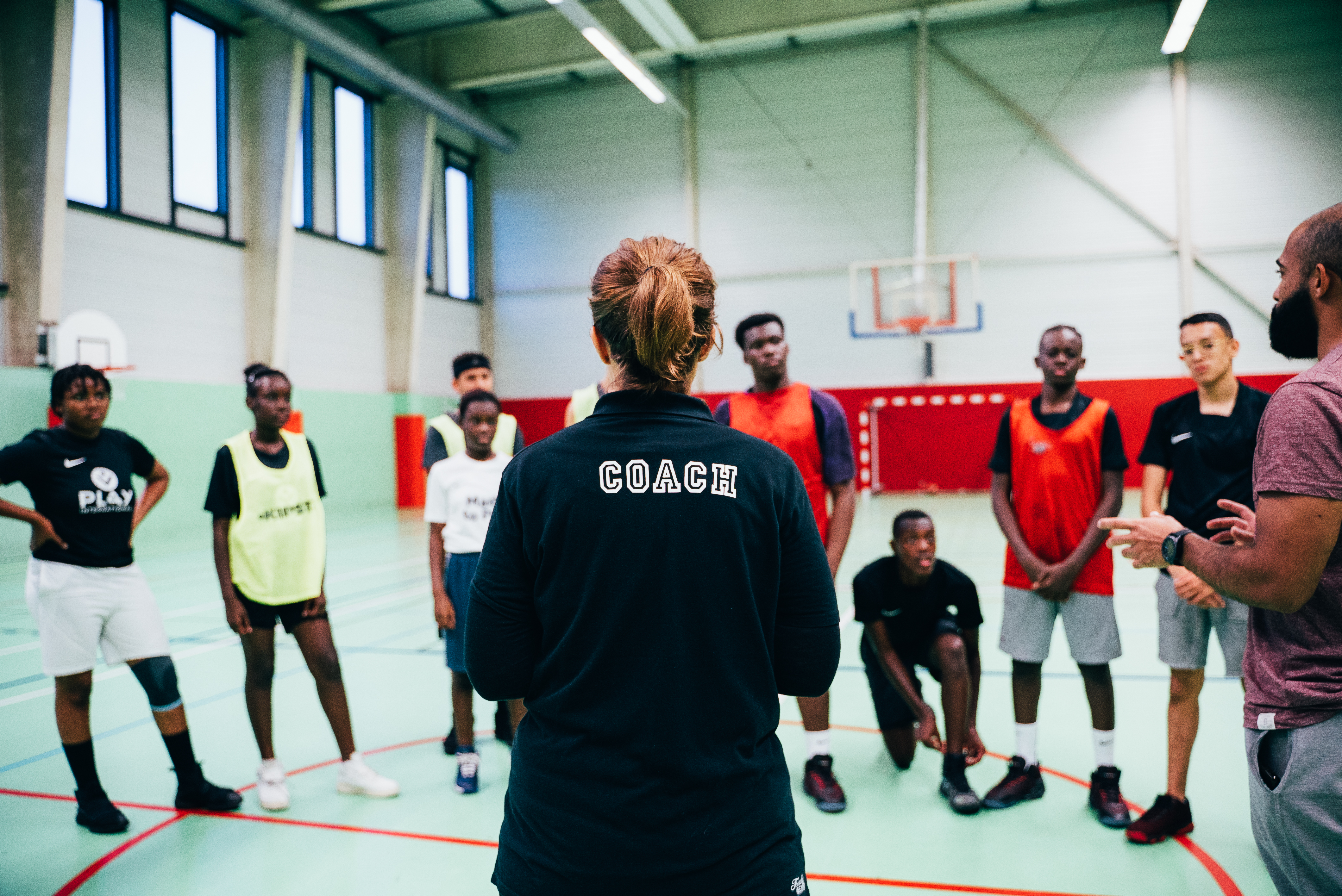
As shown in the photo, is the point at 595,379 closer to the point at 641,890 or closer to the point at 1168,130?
the point at 1168,130

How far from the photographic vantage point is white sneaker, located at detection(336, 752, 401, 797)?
363cm

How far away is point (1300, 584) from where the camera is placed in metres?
1.49

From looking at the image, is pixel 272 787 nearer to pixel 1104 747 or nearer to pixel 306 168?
pixel 1104 747

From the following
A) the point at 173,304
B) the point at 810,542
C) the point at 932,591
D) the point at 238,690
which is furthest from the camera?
the point at 173,304

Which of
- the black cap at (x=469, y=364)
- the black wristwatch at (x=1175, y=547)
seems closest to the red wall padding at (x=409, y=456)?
the black cap at (x=469, y=364)

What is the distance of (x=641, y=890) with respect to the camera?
1.26m

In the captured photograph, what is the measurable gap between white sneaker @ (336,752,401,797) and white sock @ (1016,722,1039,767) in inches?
102

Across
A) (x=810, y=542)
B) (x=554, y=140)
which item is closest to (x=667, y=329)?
(x=810, y=542)

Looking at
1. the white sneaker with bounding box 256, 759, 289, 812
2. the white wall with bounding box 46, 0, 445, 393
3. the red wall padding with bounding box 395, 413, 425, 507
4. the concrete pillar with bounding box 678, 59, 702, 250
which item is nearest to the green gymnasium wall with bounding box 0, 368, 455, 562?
the red wall padding with bounding box 395, 413, 425, 507

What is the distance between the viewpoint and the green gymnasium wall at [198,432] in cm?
991

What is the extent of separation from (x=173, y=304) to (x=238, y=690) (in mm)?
9208

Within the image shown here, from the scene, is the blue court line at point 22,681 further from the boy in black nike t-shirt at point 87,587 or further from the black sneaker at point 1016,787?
the black sneaker at point 1016,787

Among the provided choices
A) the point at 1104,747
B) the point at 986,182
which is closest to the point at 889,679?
the point at 1104,747

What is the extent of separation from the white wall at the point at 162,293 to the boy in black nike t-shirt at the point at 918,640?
10.9 meters
